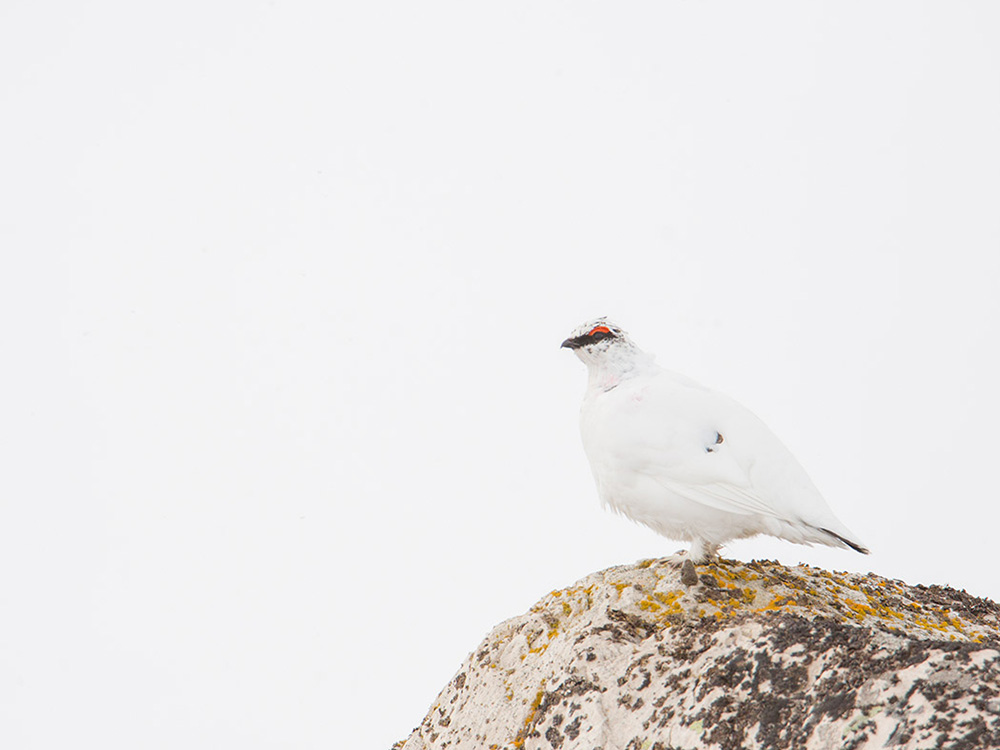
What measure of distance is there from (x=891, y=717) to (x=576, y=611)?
251 centimetres

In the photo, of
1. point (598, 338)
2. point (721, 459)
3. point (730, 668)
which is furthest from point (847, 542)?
point (598, 338)

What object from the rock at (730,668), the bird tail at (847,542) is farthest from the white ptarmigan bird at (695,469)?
the rock at (730,668)

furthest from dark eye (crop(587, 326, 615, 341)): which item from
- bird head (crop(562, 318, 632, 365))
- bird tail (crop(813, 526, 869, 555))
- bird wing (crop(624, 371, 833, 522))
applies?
bird tail (crop(813, 526, 869, 555))

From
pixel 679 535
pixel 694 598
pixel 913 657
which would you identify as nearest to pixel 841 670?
pixel 913 657

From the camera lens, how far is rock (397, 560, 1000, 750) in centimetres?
394

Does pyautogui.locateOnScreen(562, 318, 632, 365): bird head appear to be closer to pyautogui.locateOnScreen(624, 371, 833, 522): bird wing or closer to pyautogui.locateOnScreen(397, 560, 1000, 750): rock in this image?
pyautogui.locateOnScreen(624, 371, 833, 522): bird wing

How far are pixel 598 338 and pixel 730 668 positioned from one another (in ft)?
11.1

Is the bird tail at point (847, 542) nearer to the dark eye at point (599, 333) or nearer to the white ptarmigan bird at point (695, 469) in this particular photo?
the white ptarmigan bird at point (695, 469)

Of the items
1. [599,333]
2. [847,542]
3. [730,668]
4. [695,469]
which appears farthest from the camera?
[599,333]

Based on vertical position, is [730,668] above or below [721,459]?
below

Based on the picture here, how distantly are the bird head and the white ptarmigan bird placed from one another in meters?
0.02

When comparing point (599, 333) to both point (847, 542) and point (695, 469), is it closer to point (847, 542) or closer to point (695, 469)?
point (695, 469)

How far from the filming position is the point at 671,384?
7.24m

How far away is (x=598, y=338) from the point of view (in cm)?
750
